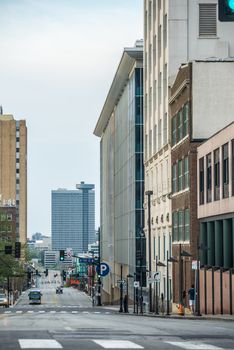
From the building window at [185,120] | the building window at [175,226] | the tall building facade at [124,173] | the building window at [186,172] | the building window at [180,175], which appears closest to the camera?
the building window at [186,172]

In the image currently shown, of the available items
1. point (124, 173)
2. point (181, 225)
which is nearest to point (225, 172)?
point (181, 225)

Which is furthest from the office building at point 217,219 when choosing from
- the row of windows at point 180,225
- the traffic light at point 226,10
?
the traffic light at point 226,10

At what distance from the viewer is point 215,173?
6206cm

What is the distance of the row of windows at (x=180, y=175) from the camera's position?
7144 cm

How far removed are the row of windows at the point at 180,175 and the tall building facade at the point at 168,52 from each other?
7.88 feet

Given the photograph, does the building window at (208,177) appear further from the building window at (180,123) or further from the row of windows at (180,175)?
the building window at (180,123)

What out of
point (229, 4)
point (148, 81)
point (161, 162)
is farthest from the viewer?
point (148, 81)

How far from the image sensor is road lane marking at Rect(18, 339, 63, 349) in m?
17.7

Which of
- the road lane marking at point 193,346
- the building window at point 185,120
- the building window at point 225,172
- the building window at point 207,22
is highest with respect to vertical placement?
the building window at point 207,22

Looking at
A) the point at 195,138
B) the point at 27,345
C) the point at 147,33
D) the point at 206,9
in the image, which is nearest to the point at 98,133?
the point at 147,33

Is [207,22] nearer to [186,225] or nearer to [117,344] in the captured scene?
[186,225]

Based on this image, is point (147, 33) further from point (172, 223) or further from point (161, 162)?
point (172, 223)

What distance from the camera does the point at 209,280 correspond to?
6319 cm

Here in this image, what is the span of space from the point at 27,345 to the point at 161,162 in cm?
6914
